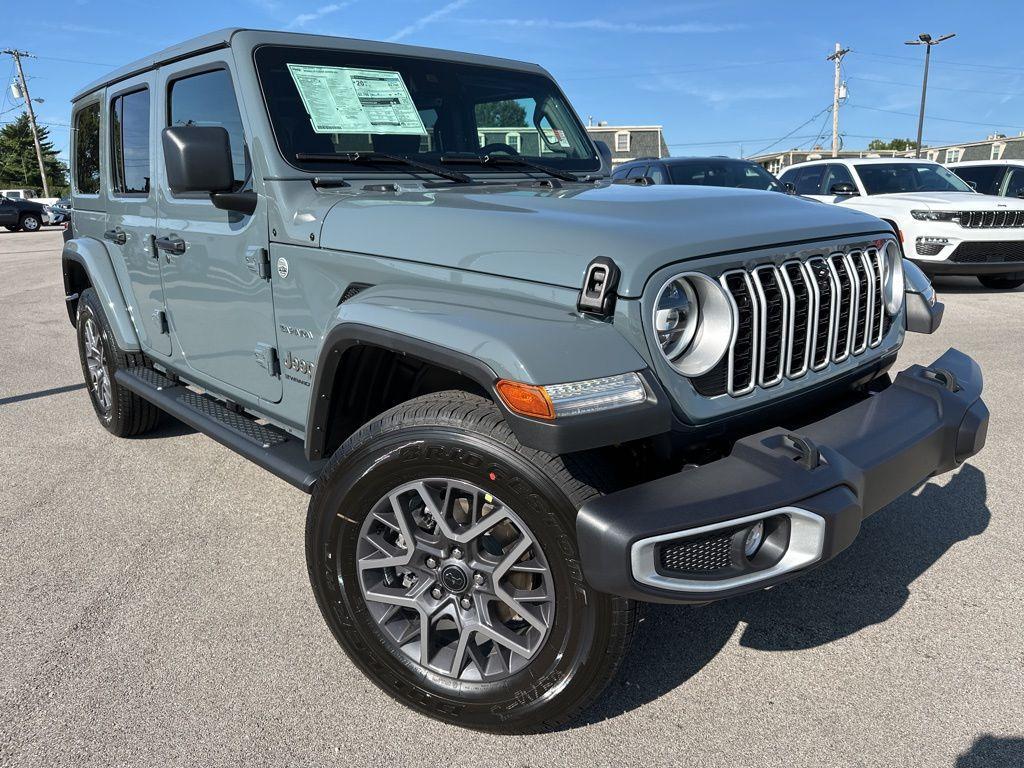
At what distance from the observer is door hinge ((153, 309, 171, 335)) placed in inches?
145

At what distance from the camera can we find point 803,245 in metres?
2.29

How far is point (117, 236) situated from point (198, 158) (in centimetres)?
168

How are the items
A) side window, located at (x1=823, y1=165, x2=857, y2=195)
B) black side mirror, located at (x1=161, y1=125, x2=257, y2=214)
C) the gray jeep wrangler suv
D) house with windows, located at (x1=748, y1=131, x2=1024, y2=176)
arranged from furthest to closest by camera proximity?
house with windows, located at (x1=748, y1=131, x2=1024, y2=176) → side window, located at (x1=823, y1=165, x2=857, y2=195) → black side mirror, located at (x1=161, y1=125, x2=257, y2=214) → the gray jeep wrangler suv

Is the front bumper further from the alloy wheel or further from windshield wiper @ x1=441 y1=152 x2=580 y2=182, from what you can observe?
windshield wiper @ x1=441 y1=152 x2=580 y2=182

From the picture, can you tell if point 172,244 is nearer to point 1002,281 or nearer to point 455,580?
point 455,580

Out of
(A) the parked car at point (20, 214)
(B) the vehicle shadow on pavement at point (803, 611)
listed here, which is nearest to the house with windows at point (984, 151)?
(B) the vehicle shadow on pavement at point (803, 611)

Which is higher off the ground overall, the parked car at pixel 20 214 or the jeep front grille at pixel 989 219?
the jeep front grille at pixel 989 219

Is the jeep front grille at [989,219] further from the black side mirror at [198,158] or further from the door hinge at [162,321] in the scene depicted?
the black side mirror at [198,158]

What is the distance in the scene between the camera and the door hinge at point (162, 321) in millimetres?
3676

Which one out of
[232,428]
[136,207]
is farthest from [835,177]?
[232,428]

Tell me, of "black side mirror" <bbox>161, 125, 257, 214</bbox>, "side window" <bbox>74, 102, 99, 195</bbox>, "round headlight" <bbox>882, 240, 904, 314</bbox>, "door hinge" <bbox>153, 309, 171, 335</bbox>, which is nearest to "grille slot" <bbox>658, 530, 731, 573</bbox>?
"round headlight" <bbox>882, 240, 904, 314</bbox>

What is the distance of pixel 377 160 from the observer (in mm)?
2914

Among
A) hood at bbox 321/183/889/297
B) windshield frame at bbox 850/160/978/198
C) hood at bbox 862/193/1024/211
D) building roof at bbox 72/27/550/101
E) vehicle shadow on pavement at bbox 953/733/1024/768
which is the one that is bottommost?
vehicle shadow on pavement at bbox 953/733/1024/768

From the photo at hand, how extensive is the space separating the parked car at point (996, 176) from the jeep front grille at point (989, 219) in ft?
9.24
